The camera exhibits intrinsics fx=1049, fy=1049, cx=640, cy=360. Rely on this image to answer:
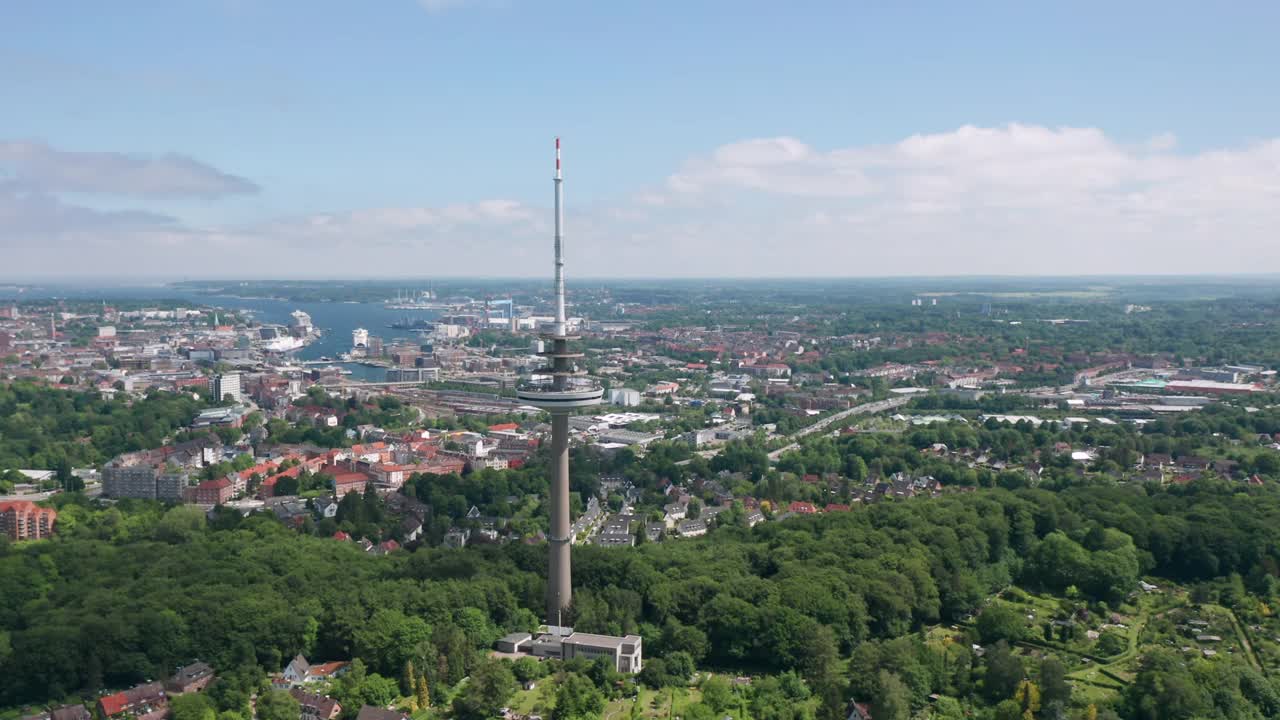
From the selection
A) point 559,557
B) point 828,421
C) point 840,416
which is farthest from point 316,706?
point 840,416

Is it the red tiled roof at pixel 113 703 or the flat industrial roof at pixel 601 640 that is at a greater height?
the flat industrial roof at pixel 601 640

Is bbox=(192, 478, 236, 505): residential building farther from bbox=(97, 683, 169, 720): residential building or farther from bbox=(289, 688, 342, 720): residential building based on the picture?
bbox=(289, 688, 342, 720): residential building

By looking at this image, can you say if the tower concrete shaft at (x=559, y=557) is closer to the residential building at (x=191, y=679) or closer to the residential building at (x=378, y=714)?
the residential building at (x=378, y=714)

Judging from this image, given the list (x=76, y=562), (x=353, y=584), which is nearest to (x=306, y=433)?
(x=76, y=562)

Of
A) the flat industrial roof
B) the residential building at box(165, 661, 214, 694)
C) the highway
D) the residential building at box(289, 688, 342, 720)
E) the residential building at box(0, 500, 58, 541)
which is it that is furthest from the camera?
the highway

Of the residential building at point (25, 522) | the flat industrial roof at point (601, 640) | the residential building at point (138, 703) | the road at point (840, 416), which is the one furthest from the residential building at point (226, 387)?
the flat industrial roof at point (601, 640)

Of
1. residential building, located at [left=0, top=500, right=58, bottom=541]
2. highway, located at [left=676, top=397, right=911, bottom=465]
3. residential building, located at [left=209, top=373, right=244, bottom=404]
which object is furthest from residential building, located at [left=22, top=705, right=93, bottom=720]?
residential building, located at [left=209, top=373, right=244, bottom=404]
